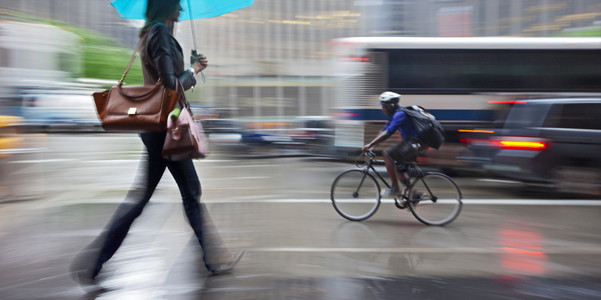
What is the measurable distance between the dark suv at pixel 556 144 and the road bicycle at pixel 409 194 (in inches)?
101

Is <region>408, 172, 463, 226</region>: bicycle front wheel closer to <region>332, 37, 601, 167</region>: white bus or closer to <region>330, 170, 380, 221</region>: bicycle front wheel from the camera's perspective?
<region>330, 170, 380, 221</region>: bicycle front wheel

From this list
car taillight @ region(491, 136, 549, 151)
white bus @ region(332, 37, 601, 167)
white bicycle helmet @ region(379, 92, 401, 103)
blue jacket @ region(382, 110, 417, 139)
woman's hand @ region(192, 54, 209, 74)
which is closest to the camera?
woman's hand @ region(192, 54, 209, 74)

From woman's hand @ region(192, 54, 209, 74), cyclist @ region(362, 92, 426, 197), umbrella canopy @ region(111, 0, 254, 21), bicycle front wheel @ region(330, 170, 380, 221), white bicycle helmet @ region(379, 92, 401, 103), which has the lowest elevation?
bicycle front wheel @ region(330, 170, 380, 221)

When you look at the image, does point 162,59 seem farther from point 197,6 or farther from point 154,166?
point 197,6

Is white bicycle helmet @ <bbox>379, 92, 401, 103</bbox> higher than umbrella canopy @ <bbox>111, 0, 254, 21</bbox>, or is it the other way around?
umbrella canopy @ <bbox>111, 0, 254, 21</bbox>

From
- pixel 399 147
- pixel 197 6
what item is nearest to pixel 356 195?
pixel 399 147

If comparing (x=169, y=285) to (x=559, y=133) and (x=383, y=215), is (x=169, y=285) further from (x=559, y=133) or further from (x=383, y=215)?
(x=559, y=133)

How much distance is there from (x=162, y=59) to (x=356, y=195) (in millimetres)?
3460

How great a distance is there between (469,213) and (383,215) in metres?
1.10

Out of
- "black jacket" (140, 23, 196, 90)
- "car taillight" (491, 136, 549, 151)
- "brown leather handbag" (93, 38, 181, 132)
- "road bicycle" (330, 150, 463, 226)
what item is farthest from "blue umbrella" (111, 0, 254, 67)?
"car taillight" (491, 136, 549, 151)

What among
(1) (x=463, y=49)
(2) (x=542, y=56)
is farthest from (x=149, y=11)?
(2) (x=542, y=56)

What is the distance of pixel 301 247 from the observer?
507cm

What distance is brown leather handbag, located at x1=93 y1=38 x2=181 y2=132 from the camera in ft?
11.7

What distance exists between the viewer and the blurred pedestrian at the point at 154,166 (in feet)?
12.1
